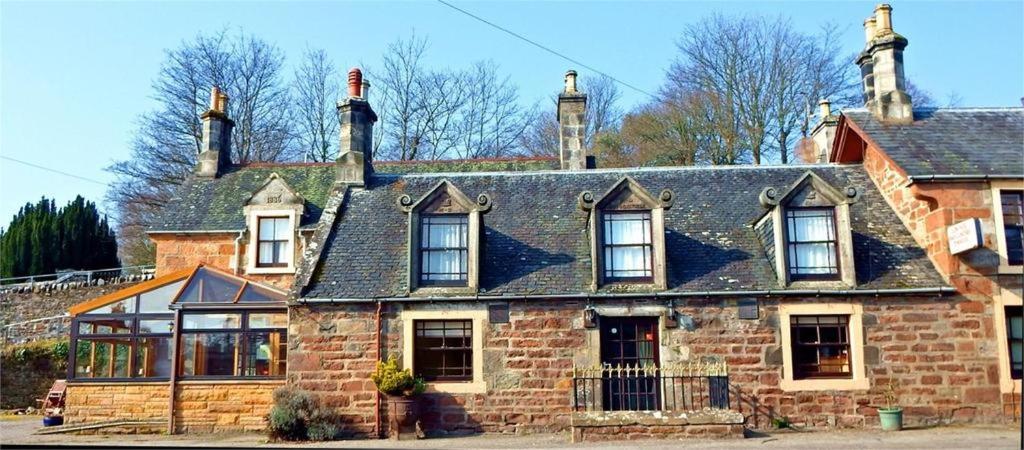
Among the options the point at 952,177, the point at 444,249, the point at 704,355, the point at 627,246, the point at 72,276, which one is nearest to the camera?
the point at 704,355

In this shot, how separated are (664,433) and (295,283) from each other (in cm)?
747

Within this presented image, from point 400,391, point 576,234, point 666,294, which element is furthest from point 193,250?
point 666,294

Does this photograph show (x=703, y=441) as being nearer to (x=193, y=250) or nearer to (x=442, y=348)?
(x=442, y=348)

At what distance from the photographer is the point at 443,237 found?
1595 cm

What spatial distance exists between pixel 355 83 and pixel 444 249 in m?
5.53

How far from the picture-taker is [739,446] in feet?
41.4

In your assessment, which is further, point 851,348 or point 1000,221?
point 1000,221

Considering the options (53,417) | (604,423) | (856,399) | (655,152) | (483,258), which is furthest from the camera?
(655,152)

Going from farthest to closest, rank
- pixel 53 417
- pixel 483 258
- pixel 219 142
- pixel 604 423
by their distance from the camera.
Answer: pixel 219 142 → pixel 53 417 → pixel 483 258 → pixel 604 423

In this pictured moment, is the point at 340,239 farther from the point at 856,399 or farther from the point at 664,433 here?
the point at 856,399

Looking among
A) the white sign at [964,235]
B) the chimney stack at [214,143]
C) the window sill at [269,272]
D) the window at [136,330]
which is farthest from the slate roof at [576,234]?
the chimney stack at [214,143]

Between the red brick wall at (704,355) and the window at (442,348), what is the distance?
0.40 m

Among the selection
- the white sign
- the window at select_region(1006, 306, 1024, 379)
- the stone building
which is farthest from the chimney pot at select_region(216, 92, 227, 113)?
the window at select_region(1006, 306, 1024, 379)

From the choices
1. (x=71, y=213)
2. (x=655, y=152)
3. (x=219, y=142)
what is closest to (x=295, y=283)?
(x=219, y=142)
